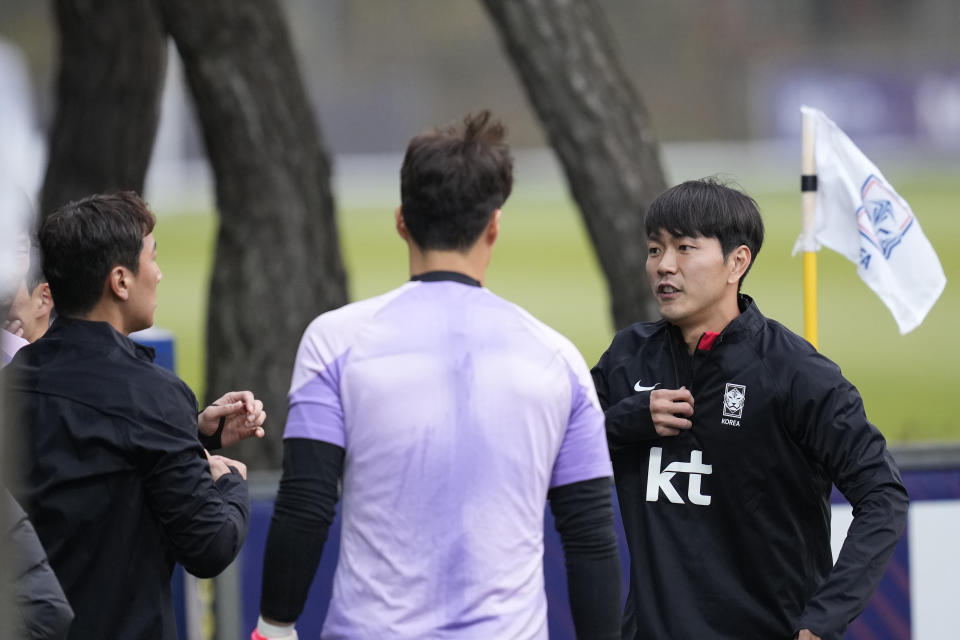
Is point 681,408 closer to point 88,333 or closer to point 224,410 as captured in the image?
point 224,410

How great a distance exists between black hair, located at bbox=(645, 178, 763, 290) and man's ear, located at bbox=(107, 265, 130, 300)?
122 centimetres

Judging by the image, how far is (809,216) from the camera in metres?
3.90

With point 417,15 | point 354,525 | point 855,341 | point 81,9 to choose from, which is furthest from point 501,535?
point 417,15

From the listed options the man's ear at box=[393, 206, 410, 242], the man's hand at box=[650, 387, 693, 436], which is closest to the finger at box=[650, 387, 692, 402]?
the man's hand at box=[650, 387, 693, 436]

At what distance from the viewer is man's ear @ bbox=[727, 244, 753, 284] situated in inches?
119

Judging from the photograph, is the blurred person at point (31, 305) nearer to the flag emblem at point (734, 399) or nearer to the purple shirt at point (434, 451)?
the purple shirt at point (434, 451)

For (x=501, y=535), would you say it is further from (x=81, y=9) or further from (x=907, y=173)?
(x=907, y=173)

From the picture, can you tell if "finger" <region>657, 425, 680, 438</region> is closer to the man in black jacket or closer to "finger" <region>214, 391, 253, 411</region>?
the man in black jacket

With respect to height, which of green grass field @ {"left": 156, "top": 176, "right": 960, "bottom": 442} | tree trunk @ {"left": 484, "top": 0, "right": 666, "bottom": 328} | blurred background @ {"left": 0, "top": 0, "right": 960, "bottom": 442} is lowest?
green grass field @ {"left": 156, "top": 176, "right": 960, "bottom": 442}

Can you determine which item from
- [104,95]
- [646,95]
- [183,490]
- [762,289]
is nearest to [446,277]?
[183,490]

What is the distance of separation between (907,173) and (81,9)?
29914 mm

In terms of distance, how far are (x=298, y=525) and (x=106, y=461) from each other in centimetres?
52

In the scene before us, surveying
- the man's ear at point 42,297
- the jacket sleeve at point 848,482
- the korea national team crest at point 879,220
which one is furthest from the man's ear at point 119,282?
the korea national team crest at point 879,220

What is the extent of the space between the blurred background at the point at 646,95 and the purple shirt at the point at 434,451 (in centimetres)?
2495
